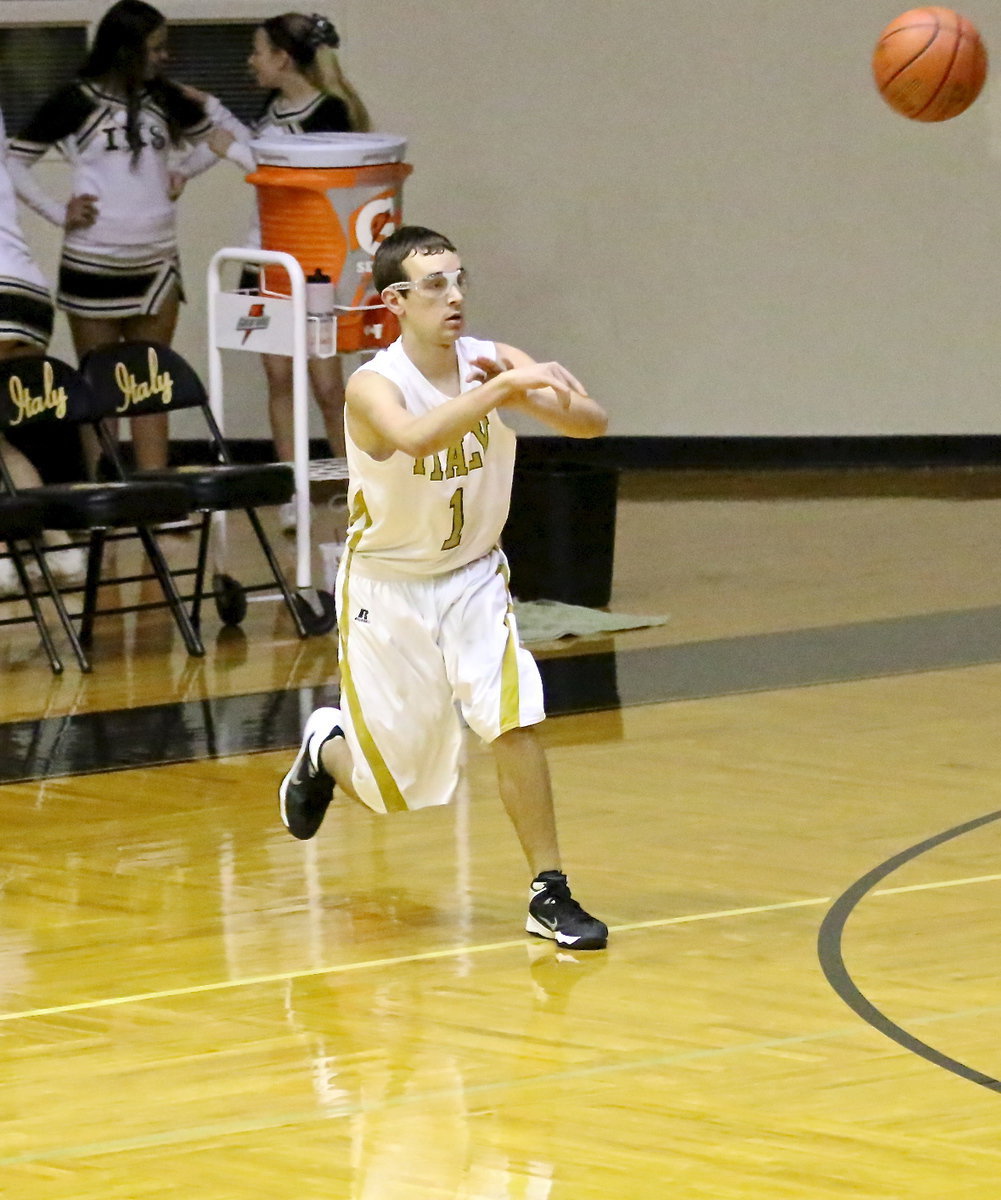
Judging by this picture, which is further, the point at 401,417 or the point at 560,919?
the point at 560,919

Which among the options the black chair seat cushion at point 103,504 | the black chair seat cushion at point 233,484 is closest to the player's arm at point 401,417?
the black chair seat cushion at point 103,504

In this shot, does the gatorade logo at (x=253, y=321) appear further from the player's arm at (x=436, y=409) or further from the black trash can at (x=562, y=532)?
the player's arm at (x=436, y=409)

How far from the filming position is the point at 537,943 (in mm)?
4355

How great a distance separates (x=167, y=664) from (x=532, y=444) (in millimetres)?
4402

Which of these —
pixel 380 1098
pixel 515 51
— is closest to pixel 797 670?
pixel 380 1098

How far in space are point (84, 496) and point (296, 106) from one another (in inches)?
115

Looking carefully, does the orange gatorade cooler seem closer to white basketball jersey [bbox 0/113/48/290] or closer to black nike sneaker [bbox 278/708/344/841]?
white basketball jersey [bbox 0/113/48/290]

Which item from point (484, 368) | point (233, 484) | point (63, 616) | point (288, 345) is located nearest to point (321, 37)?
point (288, 345)

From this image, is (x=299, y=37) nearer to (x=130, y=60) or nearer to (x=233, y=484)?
(x=130, y=60)

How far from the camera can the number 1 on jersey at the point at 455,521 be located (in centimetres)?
441

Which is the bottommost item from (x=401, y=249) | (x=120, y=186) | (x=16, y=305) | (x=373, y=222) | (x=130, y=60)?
(x=16, y=305)

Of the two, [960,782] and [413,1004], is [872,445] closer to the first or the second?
[960,782]

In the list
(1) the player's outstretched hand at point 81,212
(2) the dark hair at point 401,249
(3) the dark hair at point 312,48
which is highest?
(2) the dark hair at point 401,249

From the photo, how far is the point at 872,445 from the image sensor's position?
11016 mm
